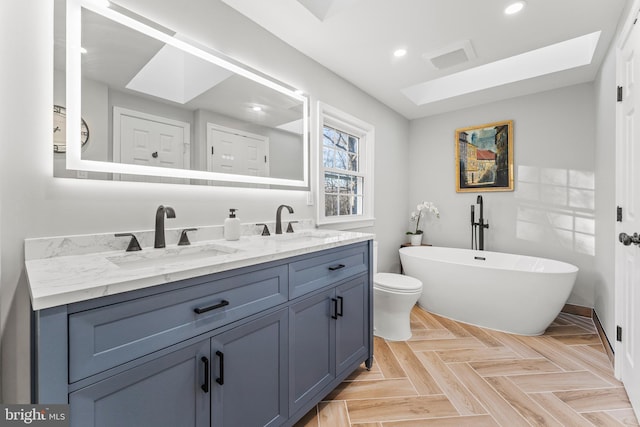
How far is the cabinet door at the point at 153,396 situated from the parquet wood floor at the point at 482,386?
2.66ft

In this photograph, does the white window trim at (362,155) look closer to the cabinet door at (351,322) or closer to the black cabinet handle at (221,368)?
the cabinet door at (351,322)

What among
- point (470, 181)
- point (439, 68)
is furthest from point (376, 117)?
point (470, 181)

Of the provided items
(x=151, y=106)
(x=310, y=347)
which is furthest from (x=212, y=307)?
(x=151, y=106)

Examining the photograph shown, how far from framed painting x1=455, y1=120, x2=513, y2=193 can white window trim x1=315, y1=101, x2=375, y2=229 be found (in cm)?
133

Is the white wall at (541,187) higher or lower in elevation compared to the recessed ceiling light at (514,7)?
lower

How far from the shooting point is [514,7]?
1866mm

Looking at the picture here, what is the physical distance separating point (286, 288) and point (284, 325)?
17 cm

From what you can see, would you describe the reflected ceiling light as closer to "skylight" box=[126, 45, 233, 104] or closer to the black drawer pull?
"skylight" box=[126, 45, 233, 104]

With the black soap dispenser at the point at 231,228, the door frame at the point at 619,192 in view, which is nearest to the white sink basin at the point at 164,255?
the black soap dispenser at the point at 231,228

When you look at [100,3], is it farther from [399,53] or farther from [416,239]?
[416,239]

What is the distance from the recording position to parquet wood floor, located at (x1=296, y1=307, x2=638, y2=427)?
5.17 ft

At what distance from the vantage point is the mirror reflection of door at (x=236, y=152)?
1.74 m

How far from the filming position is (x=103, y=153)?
1.30 metres

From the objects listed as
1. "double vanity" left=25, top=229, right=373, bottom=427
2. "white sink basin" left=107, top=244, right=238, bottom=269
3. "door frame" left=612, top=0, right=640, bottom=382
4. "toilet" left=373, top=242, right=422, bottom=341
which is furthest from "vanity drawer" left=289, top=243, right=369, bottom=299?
"door frame" left=612, top=0, right=640, bottom=382
